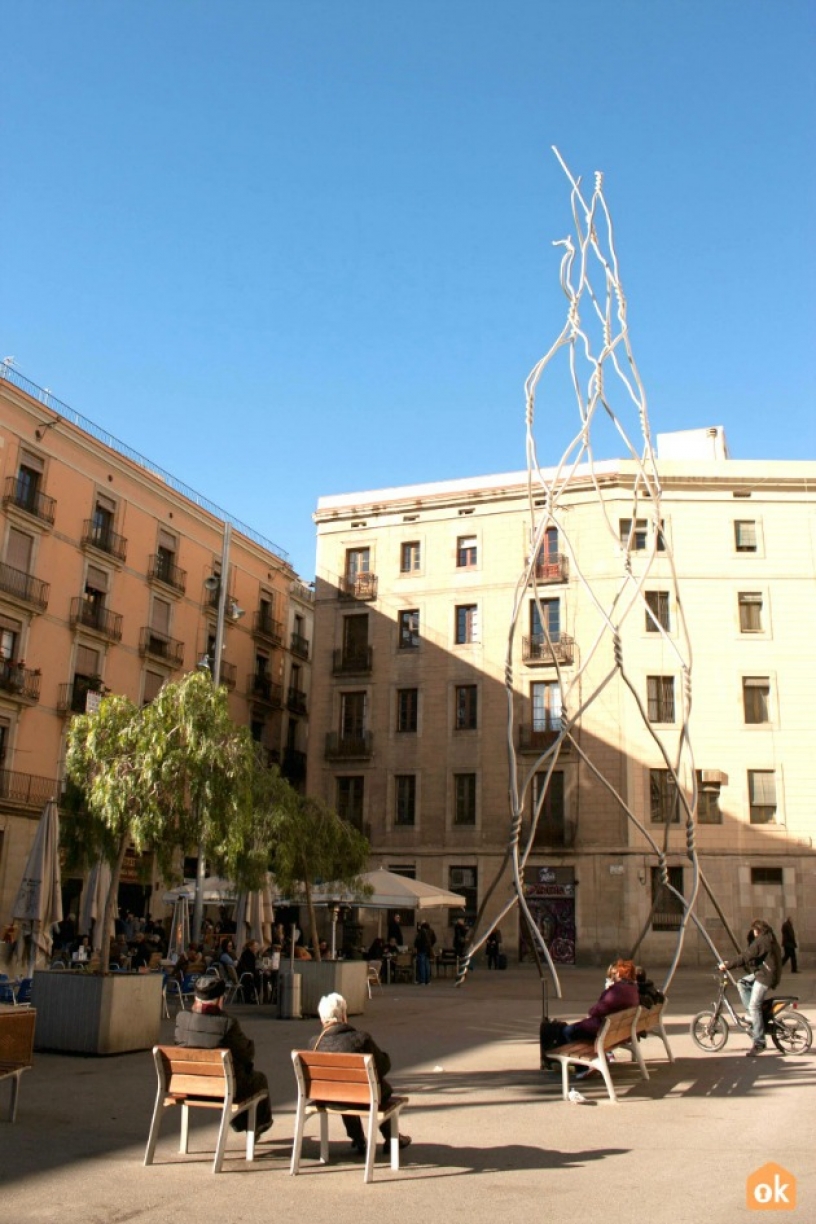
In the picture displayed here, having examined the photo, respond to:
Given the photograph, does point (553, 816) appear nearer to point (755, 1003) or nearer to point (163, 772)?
point (755, 1003)

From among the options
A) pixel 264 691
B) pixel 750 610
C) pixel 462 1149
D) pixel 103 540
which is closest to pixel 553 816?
pixel 750 610

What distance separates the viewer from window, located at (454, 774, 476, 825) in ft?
116

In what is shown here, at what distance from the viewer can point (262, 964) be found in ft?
60.1

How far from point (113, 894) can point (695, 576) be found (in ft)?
82.8

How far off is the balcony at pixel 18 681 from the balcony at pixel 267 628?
1177 cm

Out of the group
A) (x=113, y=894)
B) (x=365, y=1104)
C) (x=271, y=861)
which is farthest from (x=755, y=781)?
(x=365, y=1104)

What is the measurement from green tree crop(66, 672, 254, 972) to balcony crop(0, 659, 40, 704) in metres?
18.4

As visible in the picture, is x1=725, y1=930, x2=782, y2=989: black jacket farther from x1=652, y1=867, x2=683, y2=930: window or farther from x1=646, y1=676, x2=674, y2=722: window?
x1=646, y1=676, x2=674, y2=722: window

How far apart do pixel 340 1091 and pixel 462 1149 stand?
3.71 feet

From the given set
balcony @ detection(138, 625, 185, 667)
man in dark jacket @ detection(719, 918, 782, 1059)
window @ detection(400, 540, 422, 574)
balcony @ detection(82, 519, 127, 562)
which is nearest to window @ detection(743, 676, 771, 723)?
window @ detection(400, 540, 422, 574)

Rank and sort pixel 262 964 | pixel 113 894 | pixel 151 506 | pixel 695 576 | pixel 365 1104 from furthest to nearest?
pixel 151 506, pixel 695 576, pixel 262 964, pixel 113 894, pixel 365 1104

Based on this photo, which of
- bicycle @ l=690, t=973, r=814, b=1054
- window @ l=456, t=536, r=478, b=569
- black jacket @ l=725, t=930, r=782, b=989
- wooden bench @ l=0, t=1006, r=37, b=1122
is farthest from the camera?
window @ l=456, t=536, r=478, b=569

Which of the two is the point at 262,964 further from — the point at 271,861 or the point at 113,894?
the point at 113,894

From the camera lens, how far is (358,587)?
127 feet
